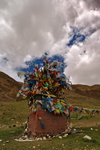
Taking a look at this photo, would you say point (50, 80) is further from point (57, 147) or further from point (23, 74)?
point (57, 147)

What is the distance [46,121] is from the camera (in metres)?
11.0

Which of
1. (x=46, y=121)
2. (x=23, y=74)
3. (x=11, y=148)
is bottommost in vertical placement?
(x=11, y=148)

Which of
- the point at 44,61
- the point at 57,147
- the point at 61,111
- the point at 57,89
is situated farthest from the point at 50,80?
the point at 57,147

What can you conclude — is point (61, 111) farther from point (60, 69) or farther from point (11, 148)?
point (11, 148)

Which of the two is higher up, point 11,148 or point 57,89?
point 57,89

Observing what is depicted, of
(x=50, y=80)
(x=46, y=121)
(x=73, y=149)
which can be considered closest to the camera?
(x=73, y=149)

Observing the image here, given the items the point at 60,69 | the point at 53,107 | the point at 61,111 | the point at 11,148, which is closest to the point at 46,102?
the point at 53,107

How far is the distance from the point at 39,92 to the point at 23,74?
260 centimetres

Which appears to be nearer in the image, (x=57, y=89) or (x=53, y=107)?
(x=53, y=107)

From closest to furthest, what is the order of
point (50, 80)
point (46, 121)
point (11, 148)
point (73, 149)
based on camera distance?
point (73, 149) < point (11, 148) < point (46, 121) < point (50, 80)

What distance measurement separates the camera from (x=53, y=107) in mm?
11047

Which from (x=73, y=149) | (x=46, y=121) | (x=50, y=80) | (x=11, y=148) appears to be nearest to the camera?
(x=73, y=149)

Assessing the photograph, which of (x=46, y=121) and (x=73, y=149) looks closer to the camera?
(x=73, y=149)

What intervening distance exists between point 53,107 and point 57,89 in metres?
2.10
